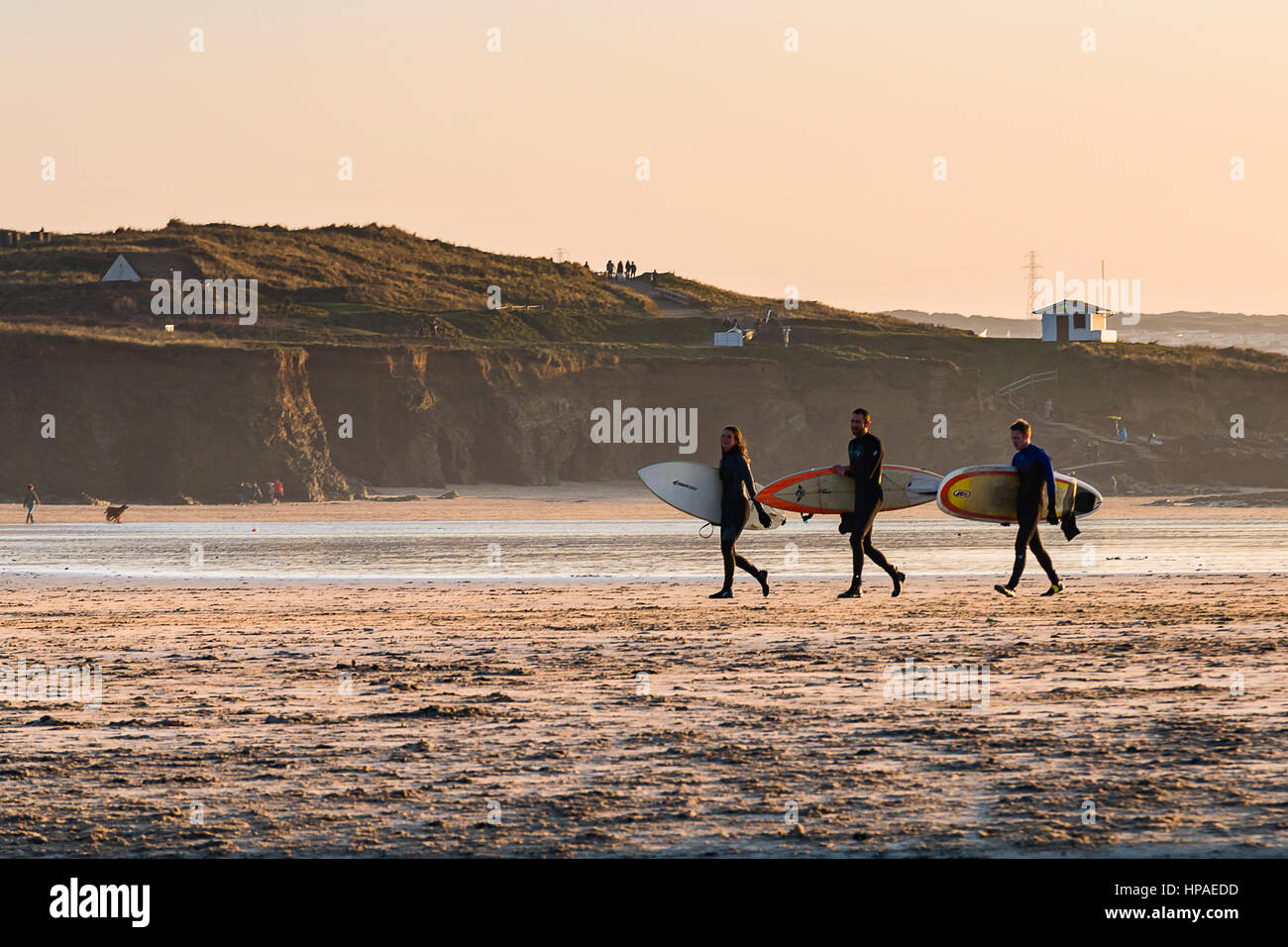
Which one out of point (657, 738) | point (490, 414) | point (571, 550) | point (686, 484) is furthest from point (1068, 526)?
point (490, 414)

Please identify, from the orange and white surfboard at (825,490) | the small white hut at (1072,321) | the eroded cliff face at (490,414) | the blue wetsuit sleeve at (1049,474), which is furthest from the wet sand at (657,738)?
the small white hut at (1072,321)

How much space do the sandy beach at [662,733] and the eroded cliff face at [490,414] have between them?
33601 mm

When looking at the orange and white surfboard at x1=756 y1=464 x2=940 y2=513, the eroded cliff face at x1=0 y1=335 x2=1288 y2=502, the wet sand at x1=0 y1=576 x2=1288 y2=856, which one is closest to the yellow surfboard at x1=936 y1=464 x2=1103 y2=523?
the orange and white surfboard at x1=756 y1=464 x2=940 y2=513

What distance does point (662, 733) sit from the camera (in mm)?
7523

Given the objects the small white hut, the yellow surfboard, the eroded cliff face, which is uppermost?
the small white hut

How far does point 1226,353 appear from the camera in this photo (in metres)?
87.3

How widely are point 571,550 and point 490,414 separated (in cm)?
2930

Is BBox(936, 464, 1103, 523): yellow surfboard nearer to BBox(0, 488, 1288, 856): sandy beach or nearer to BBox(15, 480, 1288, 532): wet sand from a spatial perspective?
BBox(0, 488, 1288, 856): sandy beach

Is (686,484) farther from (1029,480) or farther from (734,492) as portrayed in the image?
(1029,480)

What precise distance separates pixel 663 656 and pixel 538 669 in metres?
1.06

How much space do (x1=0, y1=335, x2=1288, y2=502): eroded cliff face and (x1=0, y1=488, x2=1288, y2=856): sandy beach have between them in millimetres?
33601

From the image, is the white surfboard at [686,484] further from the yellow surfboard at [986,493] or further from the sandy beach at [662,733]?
the sandy beach at [662,733]

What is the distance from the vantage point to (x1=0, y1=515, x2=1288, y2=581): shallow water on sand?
20047 mm
